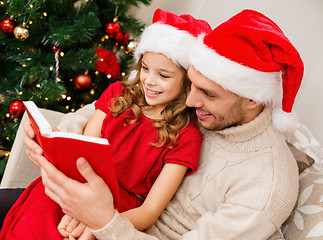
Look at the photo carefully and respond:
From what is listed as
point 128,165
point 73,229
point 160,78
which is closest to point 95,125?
point 128,165

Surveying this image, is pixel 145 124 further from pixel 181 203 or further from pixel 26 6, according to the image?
pixel 26 6

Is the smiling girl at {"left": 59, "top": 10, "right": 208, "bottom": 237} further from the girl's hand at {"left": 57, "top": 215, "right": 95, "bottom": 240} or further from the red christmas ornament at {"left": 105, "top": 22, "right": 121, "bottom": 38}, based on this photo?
the red christmas ornament at {"left": 105, "top": 22, "right": 121, "bottom": 38}

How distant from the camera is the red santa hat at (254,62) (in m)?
0.94

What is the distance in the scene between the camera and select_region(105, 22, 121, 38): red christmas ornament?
190cm

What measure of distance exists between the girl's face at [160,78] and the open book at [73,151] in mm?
482

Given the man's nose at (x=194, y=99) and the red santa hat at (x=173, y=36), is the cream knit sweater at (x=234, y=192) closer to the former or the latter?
the man's nose at (x=194, y=99)

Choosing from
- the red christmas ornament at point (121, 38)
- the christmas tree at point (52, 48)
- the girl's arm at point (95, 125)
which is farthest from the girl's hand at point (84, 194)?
the red christmas ornament at point (121, 38)

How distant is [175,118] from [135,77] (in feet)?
1.08

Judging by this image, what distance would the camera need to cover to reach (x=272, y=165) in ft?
3.31

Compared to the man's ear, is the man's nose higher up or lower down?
lower down

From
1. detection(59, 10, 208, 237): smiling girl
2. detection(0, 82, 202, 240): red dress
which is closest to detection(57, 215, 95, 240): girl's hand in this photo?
detection(0, 82, 202, 240): red dress

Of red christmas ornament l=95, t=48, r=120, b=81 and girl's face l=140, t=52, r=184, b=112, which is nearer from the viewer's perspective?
girl's face l=140, t=52, r=184, b=112

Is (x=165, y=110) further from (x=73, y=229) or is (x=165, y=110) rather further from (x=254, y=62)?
(x=73, y=229)

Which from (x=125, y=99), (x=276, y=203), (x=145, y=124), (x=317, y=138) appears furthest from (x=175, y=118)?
(x=317, y=138)
